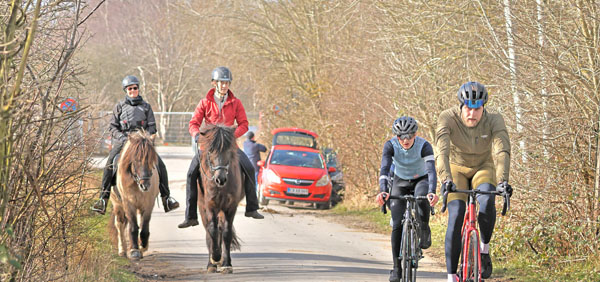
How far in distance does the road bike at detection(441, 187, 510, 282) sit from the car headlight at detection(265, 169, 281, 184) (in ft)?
47.5

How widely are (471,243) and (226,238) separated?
13.2ft

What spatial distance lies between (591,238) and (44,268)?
6622 millimetres

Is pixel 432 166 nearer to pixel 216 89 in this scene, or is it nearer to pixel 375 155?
pixel 216 89

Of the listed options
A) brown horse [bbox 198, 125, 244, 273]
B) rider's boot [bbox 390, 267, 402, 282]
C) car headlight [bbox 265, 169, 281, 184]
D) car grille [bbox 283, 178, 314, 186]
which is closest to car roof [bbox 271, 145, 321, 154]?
car headlight [bbox 265, 169, 281, 184]

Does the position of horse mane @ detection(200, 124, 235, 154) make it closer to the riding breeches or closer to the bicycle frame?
the riding breeches

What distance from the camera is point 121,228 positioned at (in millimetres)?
12070

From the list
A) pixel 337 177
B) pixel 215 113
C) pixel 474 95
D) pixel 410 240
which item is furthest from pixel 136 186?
pixel 337 177

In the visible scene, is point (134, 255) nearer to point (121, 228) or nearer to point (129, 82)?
point (121, 228)

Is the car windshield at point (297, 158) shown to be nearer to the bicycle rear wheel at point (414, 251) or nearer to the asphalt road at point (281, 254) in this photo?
the asphalt road at point (281, 254)

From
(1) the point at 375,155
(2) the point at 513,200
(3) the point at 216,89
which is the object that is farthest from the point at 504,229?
(1) the point at 375,155

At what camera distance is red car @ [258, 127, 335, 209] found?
72.3ft

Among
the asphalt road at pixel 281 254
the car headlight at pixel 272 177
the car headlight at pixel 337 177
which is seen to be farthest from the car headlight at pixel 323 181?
the asphalt road at pixel 281 254

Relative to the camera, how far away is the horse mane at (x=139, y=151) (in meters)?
11.6

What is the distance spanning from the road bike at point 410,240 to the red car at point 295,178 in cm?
1342
